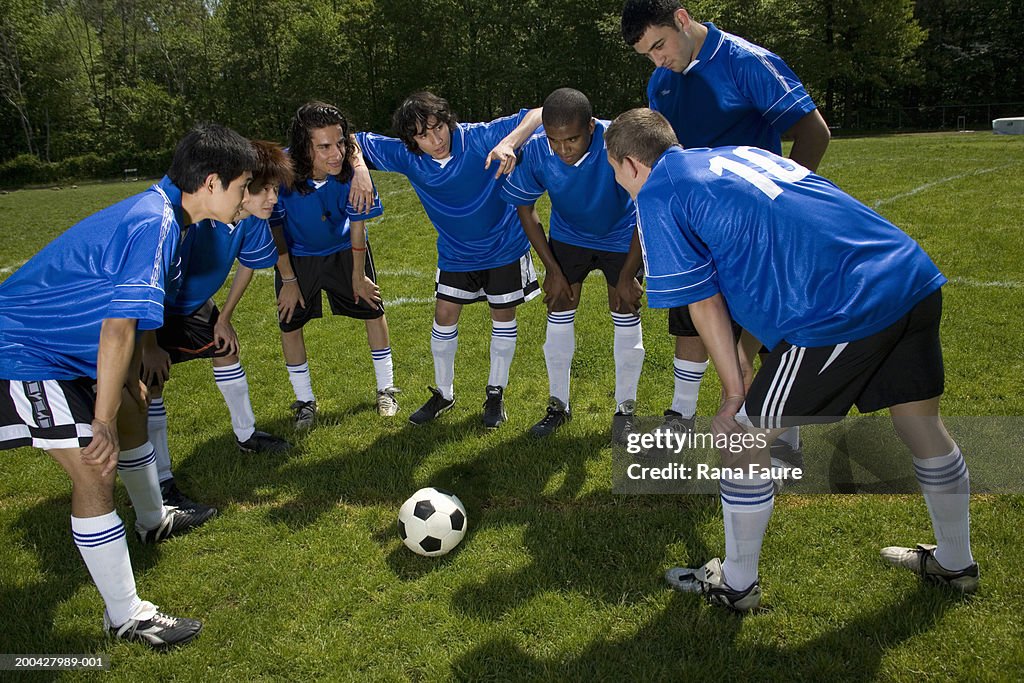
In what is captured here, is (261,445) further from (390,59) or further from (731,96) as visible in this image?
(390,59)

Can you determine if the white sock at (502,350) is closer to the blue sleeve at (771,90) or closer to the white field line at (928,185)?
the blue sleeve at (771,90)

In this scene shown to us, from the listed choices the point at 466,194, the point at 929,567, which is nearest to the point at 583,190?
the point at 466,194

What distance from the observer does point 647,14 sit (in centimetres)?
357

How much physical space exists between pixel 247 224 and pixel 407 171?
3.70 ft

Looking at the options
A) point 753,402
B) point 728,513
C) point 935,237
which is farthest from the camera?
point 935,237

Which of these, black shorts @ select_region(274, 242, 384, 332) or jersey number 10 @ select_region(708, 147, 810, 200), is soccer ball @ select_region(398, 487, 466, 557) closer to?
black shorts @ select_region(274, 242, 384, 332)

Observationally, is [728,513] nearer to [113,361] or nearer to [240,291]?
[113,361]

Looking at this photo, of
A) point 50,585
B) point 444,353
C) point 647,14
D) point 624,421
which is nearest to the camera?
point 50,585

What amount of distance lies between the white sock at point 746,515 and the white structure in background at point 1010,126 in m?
22.3

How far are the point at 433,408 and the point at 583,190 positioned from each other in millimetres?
1837

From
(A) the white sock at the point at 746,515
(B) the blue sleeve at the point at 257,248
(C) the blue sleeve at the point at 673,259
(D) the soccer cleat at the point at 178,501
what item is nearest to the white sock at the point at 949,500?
(A) the white sock at the point at 746,515

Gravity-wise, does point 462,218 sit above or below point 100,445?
above

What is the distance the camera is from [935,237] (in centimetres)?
888

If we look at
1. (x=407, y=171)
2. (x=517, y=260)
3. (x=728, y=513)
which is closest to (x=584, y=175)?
(x=517, y=260)
